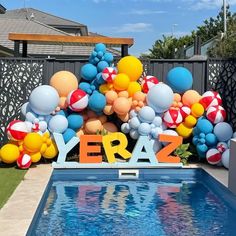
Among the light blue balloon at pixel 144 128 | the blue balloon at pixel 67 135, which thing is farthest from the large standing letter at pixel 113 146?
the blue balloon at pixel 67 135

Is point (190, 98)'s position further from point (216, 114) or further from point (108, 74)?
point (108, 74)

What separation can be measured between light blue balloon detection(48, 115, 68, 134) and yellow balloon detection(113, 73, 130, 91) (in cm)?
122

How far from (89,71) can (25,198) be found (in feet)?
12.4

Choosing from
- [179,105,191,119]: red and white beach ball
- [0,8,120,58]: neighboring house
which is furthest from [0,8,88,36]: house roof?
[179,105,191,119]: red and white beach ball

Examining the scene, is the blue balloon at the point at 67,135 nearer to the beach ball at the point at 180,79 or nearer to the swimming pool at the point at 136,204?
the swimming pool at the point at 136,204

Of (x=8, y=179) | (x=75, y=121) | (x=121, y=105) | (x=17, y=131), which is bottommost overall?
(x=8, y=179)

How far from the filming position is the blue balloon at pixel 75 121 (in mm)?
8922

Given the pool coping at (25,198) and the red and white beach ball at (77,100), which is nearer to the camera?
the pool coping at (25,198)

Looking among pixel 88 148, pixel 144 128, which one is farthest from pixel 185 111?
pixel 88 148

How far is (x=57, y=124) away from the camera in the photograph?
8.59 m

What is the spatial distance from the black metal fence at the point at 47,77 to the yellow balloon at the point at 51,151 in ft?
4.13

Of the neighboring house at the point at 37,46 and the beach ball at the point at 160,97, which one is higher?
the neighboring house at the point at 37,46

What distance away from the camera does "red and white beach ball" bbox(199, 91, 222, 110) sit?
8961 millimetres

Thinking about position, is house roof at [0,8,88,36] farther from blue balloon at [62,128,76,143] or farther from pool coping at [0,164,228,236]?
pool coping at [0,164,228,236]
